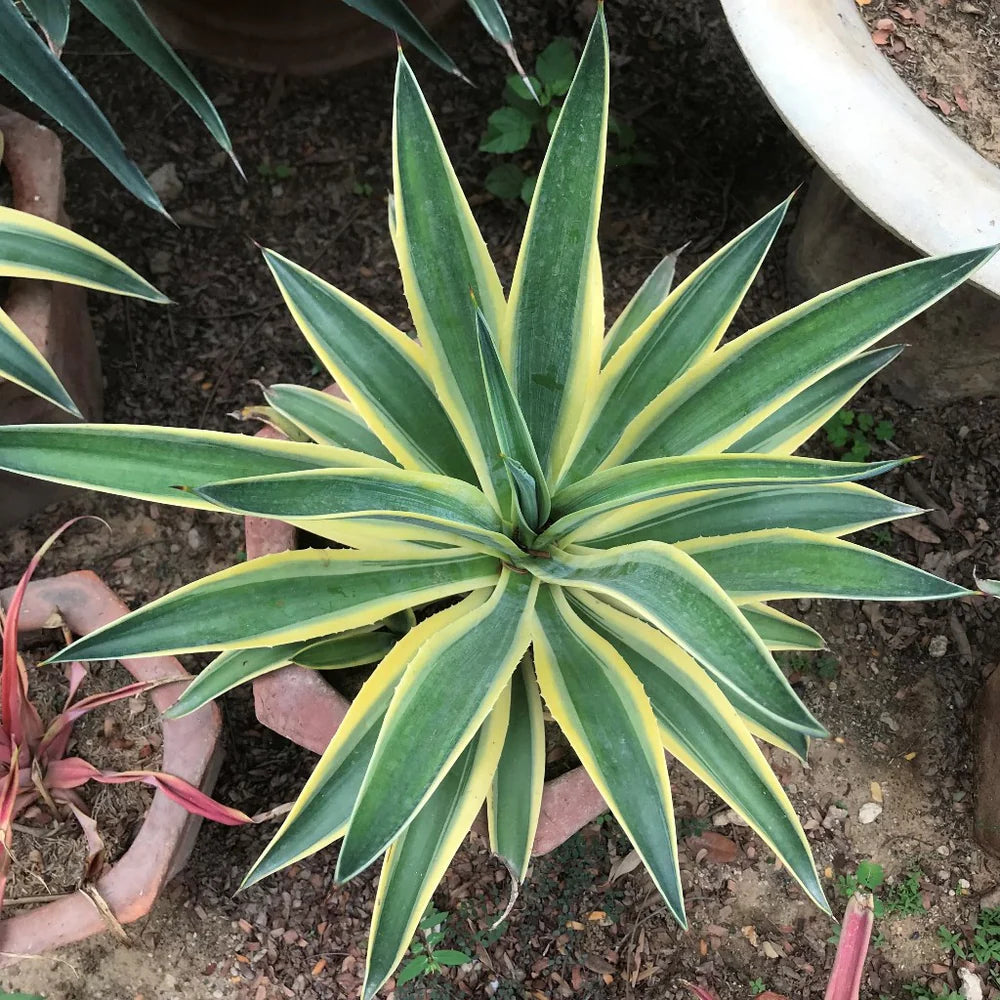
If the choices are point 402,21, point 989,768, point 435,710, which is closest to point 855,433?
point 989,768

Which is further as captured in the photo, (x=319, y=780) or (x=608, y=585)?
(x=319, y=780)

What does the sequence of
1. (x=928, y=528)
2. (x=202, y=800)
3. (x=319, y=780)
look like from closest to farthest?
(x=319, y=780), (x=202, y=800), (x=928, y=528)

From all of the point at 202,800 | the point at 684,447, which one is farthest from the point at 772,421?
the point at 202,800

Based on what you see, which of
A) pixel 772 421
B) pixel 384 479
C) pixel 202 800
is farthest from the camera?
pixel 202 800

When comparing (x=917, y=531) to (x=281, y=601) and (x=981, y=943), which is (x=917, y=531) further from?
(x=281, y=601)

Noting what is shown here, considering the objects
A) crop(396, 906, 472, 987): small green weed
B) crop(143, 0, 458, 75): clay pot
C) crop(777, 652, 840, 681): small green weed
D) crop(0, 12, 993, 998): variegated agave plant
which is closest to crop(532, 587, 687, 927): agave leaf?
crop(0, 12, 993, 998): variegated agave plant

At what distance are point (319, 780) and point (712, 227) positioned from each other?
4.82 feet

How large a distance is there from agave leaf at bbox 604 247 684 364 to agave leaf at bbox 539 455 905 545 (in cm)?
28

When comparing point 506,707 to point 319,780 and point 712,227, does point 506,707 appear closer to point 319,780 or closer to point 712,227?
point 319,780

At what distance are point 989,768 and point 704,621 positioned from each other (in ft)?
3.84

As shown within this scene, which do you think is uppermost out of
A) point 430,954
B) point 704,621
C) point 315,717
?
point 704,621

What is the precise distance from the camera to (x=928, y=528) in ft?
5.61

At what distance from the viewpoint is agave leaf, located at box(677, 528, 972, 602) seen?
30.4 inches

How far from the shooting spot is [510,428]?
793mm
